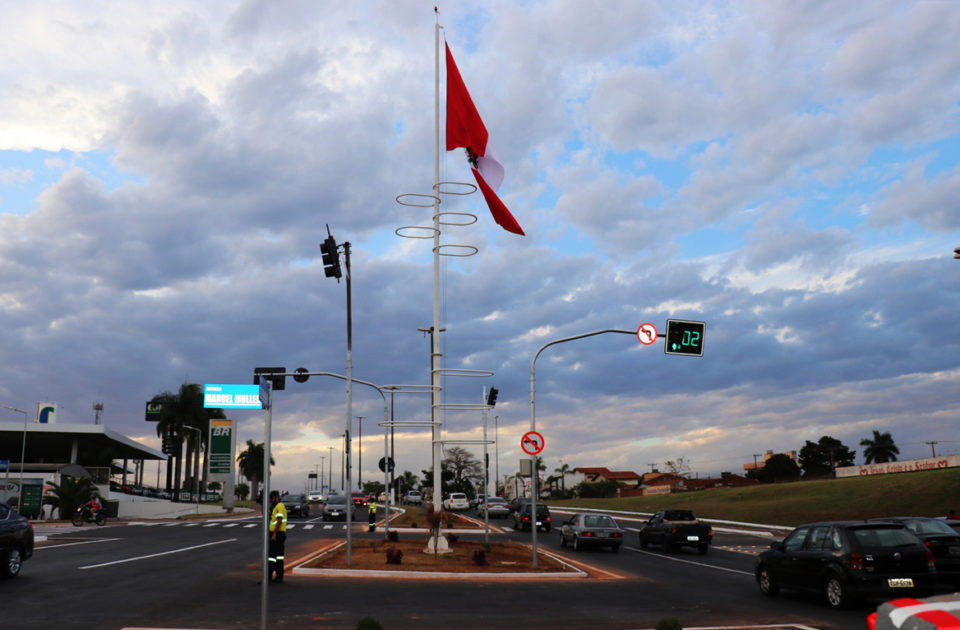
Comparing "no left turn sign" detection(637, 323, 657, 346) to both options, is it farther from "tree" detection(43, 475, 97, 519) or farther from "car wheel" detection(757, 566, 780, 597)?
"tree" detection(43, 475, 97, 519)

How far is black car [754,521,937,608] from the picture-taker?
14.7 meters

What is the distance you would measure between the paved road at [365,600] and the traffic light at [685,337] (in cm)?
609

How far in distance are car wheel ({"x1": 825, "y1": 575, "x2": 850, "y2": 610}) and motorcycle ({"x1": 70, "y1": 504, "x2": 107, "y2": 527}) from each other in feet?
147

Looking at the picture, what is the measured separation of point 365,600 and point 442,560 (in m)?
8.59

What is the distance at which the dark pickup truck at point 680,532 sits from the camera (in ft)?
106

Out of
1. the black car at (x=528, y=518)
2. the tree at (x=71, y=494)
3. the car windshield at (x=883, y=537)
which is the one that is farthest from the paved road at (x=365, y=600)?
the tree at (x=71, y=494)

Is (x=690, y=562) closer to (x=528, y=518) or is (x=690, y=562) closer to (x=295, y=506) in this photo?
(x=528, y=518)

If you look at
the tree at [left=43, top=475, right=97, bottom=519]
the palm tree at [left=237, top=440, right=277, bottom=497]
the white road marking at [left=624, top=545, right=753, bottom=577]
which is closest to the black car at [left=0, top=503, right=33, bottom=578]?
the white road marking at [left=624, top=545, right=753, bottom=577]

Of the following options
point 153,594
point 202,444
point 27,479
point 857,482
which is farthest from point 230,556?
point 202,444

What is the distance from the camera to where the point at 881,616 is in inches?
167

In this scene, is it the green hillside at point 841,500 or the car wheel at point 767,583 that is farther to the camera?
the green hillside at point 841,500

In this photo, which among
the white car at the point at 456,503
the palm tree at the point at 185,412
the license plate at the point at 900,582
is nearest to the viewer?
the license plate at the point at 900,582

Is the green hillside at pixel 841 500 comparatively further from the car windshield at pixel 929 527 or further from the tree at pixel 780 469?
the tree at pixel 780 469

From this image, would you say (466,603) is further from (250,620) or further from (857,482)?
(857,482)
